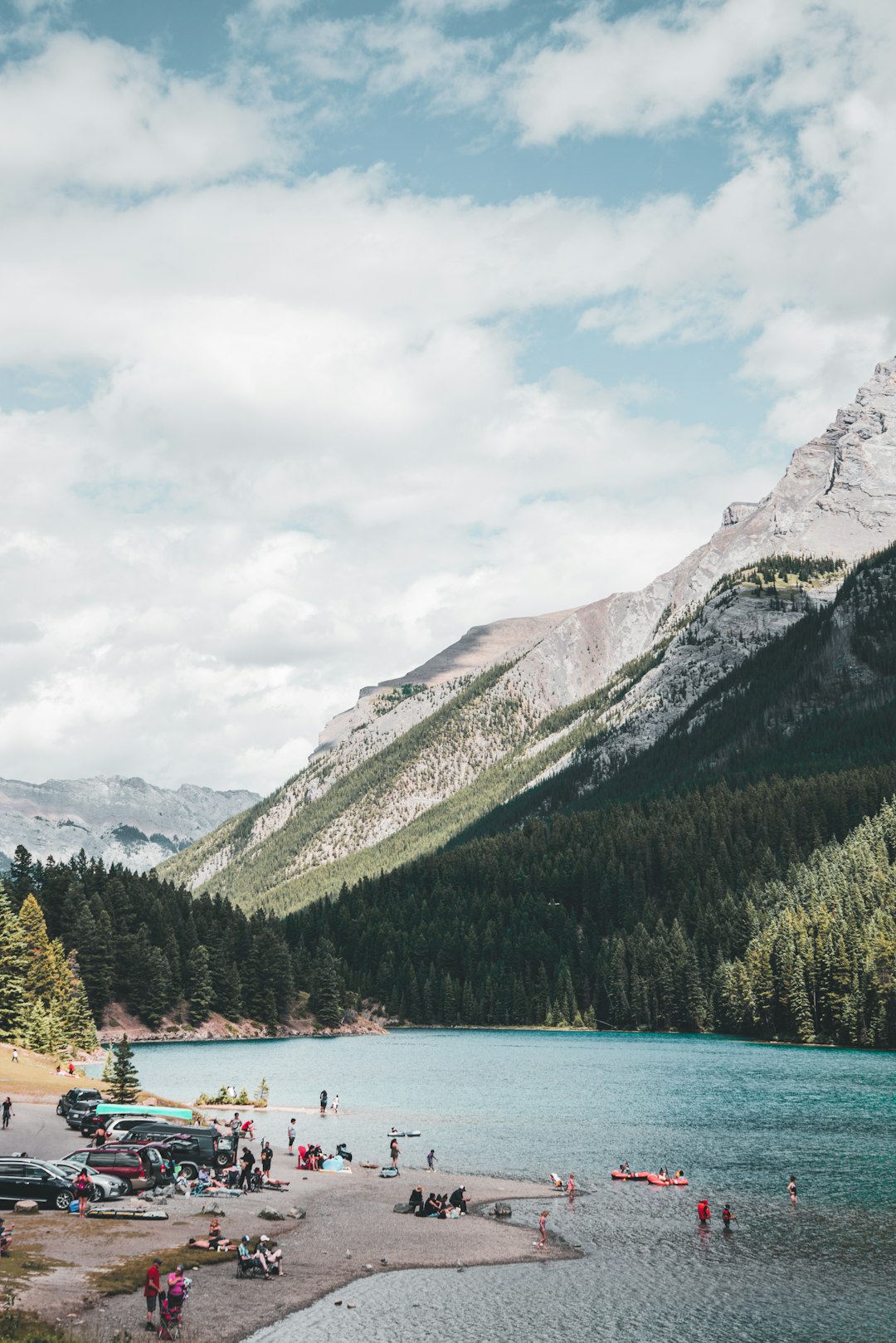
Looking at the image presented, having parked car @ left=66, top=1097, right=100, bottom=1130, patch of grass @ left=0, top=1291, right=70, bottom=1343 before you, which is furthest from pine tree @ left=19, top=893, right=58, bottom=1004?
patch of grass @ left=0, top=1291, right=70, bottom=1343

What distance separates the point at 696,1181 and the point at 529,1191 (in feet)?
40.7

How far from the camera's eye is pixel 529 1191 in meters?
76.7

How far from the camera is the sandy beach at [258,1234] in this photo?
45906mm

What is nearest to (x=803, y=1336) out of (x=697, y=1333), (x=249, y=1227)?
(x=697, y=1333)

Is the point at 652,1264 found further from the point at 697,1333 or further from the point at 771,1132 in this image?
the point at 771,1132

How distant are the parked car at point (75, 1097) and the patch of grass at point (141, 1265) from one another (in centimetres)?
3513

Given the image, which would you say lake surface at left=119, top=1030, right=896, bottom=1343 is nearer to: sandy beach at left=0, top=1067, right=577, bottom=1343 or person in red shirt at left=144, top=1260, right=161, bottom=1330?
sandy beach at left=0, top=1067, right=577, bottom=1343

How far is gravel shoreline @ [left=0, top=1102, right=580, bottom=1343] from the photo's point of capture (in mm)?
45750

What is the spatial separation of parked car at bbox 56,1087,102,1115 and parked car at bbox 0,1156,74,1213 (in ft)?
87.6

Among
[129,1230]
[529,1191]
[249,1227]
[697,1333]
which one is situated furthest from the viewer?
[529,1191]

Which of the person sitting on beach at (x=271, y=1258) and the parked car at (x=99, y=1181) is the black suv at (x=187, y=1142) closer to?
the parked car at (x=99, y=1181)

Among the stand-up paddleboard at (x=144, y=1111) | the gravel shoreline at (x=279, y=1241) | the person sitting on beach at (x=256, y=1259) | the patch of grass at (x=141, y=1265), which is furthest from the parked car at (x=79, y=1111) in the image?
the person sitting on beach at (x=256, y=1259)

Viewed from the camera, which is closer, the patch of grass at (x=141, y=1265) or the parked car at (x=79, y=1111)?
the patch of grass at (x=141, y=1265)

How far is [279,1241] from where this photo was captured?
61.3 metres
